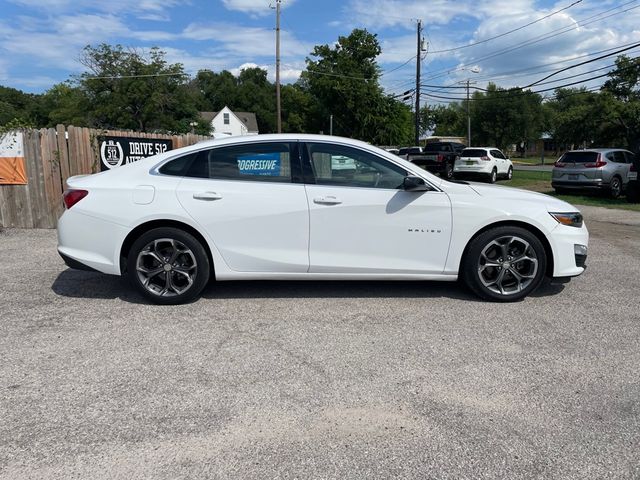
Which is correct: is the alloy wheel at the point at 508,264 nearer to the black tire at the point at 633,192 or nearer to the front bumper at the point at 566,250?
the front bumper at the point at 566,250

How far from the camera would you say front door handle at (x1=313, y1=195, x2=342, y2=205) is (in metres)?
4.56

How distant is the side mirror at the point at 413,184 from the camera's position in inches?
179

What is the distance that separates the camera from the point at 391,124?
62.2 metres

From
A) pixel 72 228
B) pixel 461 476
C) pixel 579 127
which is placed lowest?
pixel 461 476

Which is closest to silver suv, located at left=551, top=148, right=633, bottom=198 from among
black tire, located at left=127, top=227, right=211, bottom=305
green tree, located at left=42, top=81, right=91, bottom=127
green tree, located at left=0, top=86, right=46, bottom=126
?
black tire, located at left=127, top=227, right=211, bottom=305

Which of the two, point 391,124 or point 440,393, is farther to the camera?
point 391,124

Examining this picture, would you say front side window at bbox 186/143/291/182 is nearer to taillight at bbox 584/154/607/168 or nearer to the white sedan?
the white sedan

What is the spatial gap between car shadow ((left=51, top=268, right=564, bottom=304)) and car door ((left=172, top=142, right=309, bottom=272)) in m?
0.54

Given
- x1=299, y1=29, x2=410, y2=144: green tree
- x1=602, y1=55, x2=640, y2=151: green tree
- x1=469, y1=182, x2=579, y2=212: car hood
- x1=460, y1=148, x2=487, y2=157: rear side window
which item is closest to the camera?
x1=469, y1=182, x2=579, y2=212: car hood

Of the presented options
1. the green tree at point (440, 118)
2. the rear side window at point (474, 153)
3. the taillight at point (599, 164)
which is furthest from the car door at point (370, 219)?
the green tree at point (440, 118)

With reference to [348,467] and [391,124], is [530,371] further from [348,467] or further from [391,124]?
[391,124]

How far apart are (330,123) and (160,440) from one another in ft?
198

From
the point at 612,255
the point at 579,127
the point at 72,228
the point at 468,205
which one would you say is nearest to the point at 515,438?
the point at 468,205

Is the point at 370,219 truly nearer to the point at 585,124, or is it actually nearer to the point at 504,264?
the point at 504,264
